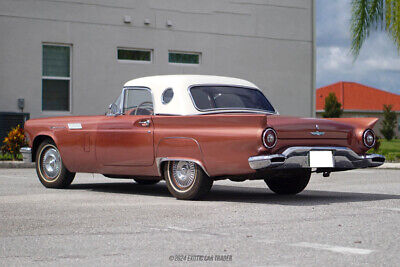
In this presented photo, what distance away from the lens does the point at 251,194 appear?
998 centimetres

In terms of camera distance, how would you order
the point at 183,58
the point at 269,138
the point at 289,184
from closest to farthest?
the point at 269,138 → the point at 289,184 → the point at 183,58

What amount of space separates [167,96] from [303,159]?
7.36 feet

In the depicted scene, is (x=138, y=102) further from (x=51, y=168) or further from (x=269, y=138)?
(x=269, y=138)

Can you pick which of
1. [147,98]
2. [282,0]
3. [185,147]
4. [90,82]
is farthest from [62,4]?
[185,147]

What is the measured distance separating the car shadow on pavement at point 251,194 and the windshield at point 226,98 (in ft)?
4.04

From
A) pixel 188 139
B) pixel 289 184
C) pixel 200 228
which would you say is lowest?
pixel 200 228

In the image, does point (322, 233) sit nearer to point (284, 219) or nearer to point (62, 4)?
point (284, 219)

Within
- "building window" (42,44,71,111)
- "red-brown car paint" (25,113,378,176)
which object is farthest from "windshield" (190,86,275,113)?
"building window" (42,44,71,111)

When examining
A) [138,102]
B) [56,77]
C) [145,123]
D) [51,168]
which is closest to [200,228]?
[145,123]

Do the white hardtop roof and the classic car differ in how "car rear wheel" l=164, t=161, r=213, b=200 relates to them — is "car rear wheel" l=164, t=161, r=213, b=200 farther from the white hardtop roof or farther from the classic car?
the white hardtop roof

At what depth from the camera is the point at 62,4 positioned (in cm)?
2066

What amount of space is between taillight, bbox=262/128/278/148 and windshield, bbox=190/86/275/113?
140 cm

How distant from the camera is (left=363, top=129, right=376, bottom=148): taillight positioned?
8.89 metres

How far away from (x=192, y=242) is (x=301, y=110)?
19.4m
